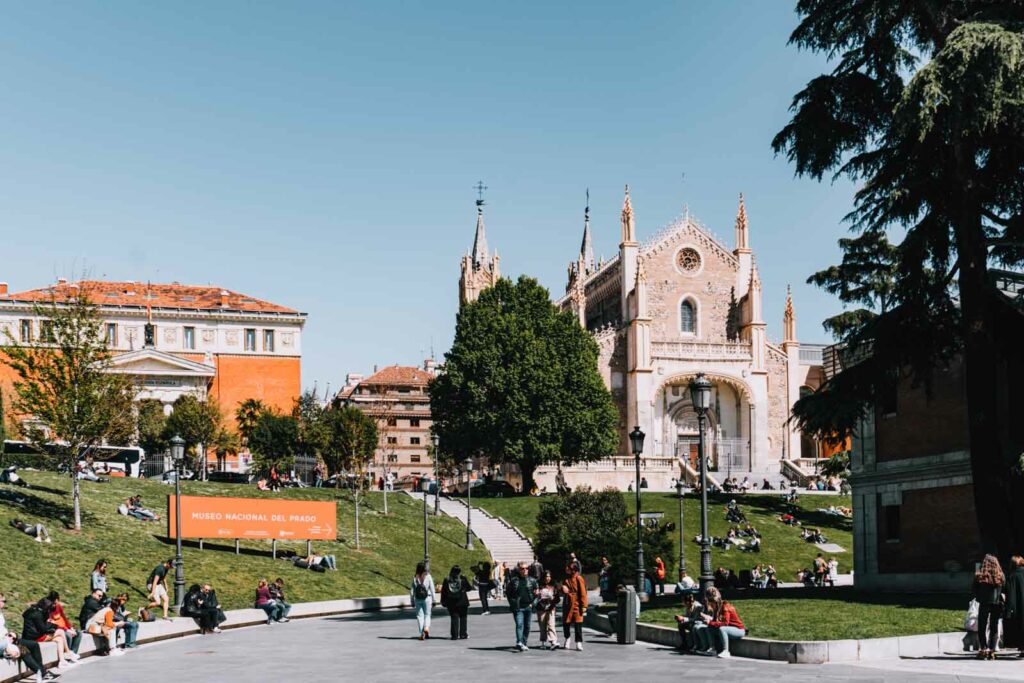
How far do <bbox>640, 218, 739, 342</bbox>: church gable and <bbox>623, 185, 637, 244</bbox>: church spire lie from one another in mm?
1127

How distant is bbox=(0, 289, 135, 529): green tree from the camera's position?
34250 mm

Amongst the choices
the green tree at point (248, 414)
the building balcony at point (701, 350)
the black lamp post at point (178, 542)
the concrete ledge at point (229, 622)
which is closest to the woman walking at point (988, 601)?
the concrete ledge at point (229, 622)

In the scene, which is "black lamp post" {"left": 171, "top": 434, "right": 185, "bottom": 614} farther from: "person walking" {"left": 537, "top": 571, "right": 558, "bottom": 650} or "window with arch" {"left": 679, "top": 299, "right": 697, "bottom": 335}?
"window with arch" {"left": 679, "top": 299, "right": 697, "bottom": 335}

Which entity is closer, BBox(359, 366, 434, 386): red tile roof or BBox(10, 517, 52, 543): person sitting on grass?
BBox(10, 517, 52, 543): person sitting on grass

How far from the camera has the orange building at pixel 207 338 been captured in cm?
8412

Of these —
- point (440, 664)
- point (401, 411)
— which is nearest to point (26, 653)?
point (440, 664)

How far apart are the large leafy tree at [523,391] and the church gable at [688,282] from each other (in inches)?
465

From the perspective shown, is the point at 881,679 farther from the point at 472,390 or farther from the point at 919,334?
the point at 472,390

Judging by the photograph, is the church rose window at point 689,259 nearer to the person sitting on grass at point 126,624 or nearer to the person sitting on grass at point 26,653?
the person sitting on grass at point 126,624

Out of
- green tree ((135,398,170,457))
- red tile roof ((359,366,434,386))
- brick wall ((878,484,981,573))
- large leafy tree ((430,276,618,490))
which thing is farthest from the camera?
red tile roof ((359,366,434,386))

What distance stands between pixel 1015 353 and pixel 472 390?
38.4 meters

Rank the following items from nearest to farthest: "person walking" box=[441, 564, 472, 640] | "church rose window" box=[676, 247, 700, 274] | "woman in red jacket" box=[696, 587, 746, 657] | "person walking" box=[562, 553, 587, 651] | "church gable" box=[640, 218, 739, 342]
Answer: "woman in red jacket" box=[696, 587, 746, 657]
"person walking" box=[562, 553, 587, 651]
"person walking" box=[441, 564, 472, 640]
"church gable" box=[640, 218, 739, 342]
"church rose window" box=[676, 247, 700, 274]

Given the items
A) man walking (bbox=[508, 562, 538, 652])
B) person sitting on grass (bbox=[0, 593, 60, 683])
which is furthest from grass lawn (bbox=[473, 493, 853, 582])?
person sitting on grass (bbox=[0, 593, 60, 683])

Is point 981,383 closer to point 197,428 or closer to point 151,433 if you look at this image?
point 197,428
